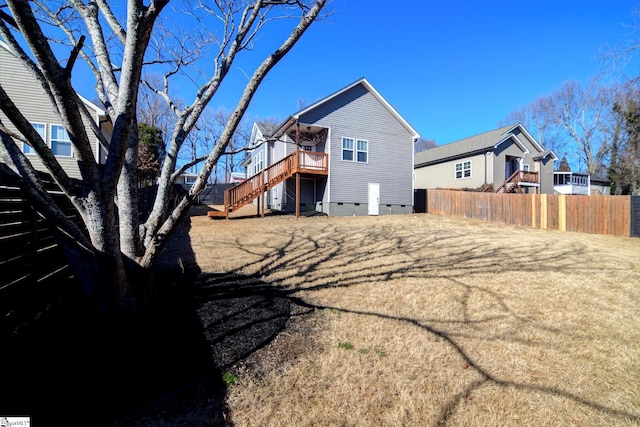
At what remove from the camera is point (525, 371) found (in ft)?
9.11

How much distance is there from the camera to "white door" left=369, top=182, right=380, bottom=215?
56.3 feet

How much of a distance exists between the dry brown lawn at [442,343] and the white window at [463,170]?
1655 centimetres

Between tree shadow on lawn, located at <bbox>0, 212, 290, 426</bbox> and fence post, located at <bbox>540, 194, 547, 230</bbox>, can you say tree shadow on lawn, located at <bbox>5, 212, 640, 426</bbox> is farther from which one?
fence post, located at <bbox>540, 194, 547, 230</bbox>

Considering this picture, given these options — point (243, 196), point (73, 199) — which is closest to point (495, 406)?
point (73, 199)

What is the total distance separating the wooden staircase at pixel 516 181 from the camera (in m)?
21.0

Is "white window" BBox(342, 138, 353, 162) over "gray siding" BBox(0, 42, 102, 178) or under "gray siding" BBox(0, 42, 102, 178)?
under

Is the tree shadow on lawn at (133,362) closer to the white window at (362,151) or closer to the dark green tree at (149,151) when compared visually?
the white window at (362,151)

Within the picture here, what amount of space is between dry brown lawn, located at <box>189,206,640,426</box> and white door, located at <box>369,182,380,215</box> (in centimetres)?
996

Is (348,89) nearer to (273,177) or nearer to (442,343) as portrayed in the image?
(273,177)

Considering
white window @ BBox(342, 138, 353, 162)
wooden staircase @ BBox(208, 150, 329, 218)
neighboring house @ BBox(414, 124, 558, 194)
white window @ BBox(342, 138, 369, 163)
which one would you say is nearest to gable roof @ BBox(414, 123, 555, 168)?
neighboring house @ BBox(414, 124, 558, 194)

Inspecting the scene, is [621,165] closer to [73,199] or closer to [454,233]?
[454,233]

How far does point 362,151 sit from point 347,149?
39.1 inches

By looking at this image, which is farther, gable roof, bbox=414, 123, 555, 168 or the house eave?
gable roof, bbox=414, 123, 555, 168

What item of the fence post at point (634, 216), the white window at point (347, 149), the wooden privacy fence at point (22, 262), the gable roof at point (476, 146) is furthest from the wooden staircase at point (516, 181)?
the wooden privacy fence at point (22, 262)
